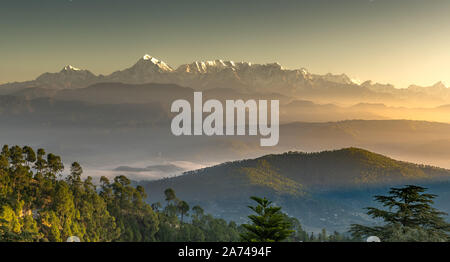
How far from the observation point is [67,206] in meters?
52.5

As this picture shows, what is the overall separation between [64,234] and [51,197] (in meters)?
7.52

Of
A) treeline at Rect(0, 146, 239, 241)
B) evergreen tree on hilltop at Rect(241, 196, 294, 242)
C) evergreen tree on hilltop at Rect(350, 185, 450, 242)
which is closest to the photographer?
evergreen tree on hilltop at Rect(241, 196, 294, 242)

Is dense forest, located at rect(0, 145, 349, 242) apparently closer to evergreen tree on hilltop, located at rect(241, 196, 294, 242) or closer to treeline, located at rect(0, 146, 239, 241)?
treeline, located at rect(0, 146, 239, 241)

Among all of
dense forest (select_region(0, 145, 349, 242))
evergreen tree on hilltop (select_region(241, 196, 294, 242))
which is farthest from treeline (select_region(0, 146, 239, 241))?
evergreen tree on hilltop (select_region(241, 196, 294, 242))

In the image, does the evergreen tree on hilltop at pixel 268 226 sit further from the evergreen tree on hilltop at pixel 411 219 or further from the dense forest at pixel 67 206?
the dense forest at pixel 67 206

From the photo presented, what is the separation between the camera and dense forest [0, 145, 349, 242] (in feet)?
159

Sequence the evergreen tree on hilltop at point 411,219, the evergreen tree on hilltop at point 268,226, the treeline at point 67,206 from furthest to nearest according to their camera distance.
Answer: the treeline at point 67,206 → the evergreen tree on hilltop at point 411,219 → the evergreen tree on hilltop at point 268,226

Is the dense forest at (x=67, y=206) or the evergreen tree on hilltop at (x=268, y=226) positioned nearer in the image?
the evergreen tree on hilltop at (x=268, y=226)

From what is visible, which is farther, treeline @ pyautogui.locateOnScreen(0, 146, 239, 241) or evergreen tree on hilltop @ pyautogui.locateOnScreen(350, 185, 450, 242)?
treeline @ pyautogui.locateOnScreen(0, 146, 239, 241)

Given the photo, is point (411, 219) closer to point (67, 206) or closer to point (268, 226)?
point (268, 226)

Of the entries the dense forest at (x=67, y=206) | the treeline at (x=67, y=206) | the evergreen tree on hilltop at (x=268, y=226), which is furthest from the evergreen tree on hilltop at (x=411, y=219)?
the treeline at (x=67, y=206)

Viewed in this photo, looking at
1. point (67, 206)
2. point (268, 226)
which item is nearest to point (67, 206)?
point (67, 206)

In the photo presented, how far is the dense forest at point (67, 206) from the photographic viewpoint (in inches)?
1909
